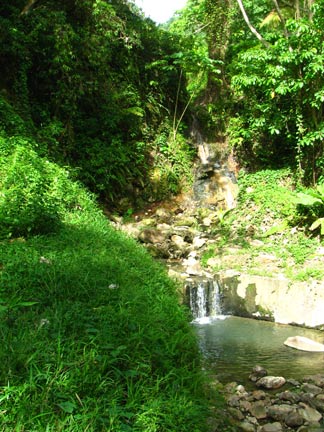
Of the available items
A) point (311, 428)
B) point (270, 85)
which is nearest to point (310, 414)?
point (311, 428)

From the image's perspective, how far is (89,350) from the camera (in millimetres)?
2855

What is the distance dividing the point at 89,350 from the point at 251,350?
3.82 m

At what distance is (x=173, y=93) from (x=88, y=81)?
499cm

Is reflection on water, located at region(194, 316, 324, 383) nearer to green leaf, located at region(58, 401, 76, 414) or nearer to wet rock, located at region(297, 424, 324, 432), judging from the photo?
wet rock, located at region(297, 424, 324, 432)

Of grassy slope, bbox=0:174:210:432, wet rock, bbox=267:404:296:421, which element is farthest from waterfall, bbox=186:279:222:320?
wet rock, bbox=267:404:296:421

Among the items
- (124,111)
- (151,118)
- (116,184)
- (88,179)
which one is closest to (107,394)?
(88,179)

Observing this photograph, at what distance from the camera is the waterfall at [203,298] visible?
7.68 meters

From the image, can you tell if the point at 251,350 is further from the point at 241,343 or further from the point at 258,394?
the point at 258,394

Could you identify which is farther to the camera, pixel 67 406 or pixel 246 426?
pixel 246 426

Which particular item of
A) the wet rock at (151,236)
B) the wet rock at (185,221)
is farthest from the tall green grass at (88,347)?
the wet rock at (185,221)

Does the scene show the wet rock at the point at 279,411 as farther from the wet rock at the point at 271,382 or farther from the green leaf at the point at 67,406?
the green leaf at the point at 67,406

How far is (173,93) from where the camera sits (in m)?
14.5

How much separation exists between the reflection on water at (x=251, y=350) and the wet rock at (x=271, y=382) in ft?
0.85

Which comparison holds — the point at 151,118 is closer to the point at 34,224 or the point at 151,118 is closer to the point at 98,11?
the point at 98,11
